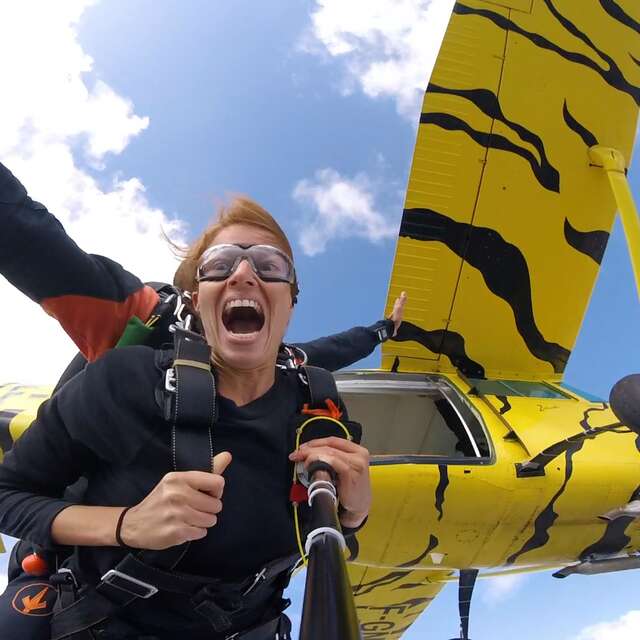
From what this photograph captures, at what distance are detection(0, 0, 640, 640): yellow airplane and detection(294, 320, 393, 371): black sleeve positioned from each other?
0.77 m

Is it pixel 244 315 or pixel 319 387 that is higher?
pixel 244 315

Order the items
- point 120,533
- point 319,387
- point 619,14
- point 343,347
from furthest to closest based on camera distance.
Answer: point 619,14
point 343,347
point 319,387
point 120,533

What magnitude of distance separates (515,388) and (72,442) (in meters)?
4.02

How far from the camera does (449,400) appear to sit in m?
4.34

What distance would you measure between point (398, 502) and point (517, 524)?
81cm

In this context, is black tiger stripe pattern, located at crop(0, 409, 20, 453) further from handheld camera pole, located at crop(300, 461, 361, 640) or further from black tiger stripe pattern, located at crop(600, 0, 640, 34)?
black tiger stripe pattern, located at crop(600, 0, 640, 34)

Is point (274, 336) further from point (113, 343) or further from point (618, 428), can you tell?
point (618, 428)

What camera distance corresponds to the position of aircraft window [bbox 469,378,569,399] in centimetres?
438

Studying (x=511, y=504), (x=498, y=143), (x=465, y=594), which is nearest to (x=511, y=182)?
(x=498, y=143)

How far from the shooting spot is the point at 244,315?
4.91 ft

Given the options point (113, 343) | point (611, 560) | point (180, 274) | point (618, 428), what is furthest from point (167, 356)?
point (611, 560)

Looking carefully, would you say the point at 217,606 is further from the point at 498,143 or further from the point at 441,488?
the point at 498,143

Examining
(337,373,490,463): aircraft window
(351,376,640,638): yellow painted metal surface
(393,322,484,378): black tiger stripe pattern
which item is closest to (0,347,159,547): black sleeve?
(351,376,640,638): yellow painted metal surface

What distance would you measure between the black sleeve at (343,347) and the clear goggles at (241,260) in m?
1.64
